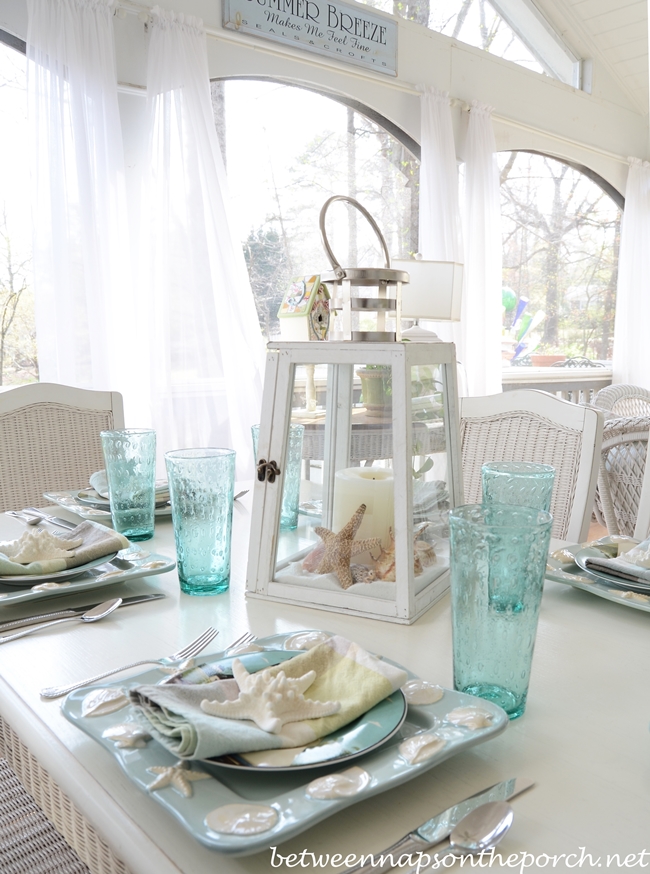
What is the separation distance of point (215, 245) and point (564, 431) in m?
1.99

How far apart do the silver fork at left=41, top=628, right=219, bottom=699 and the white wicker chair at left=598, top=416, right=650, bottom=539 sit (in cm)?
176

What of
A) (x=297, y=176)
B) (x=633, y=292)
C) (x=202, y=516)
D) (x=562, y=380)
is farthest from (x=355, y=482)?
(x=633, y=292)

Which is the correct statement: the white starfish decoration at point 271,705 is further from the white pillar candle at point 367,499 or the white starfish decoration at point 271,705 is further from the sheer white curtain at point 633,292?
the sheer white curtain at point 633,292

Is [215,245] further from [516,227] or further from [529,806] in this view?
[529,806]

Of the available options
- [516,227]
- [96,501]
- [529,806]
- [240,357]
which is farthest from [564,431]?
[516,227]

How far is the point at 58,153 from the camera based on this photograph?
2672 mm

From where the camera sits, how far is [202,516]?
2.89 feet

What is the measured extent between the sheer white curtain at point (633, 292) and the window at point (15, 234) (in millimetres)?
3995

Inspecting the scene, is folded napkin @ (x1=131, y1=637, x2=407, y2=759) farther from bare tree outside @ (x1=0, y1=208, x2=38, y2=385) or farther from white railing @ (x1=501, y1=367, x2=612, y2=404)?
white railing @ (x1=501, y1=367, x2=612, y2=404)

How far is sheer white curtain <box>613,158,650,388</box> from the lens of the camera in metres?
5.27

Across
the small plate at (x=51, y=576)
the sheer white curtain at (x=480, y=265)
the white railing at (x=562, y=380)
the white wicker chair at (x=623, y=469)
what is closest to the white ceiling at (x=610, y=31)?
Answer: the sheer white curtain at (x=480, y=265)

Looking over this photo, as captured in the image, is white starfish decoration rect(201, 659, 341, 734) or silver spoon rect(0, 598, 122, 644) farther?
silver spoon rect(0, 598, 122, 644)

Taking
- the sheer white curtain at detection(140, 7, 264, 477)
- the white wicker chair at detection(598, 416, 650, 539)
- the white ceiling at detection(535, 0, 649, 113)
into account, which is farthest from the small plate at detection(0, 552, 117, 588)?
the white ceiling at detection(535, 0, 649, 113)

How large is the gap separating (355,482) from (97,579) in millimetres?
338
